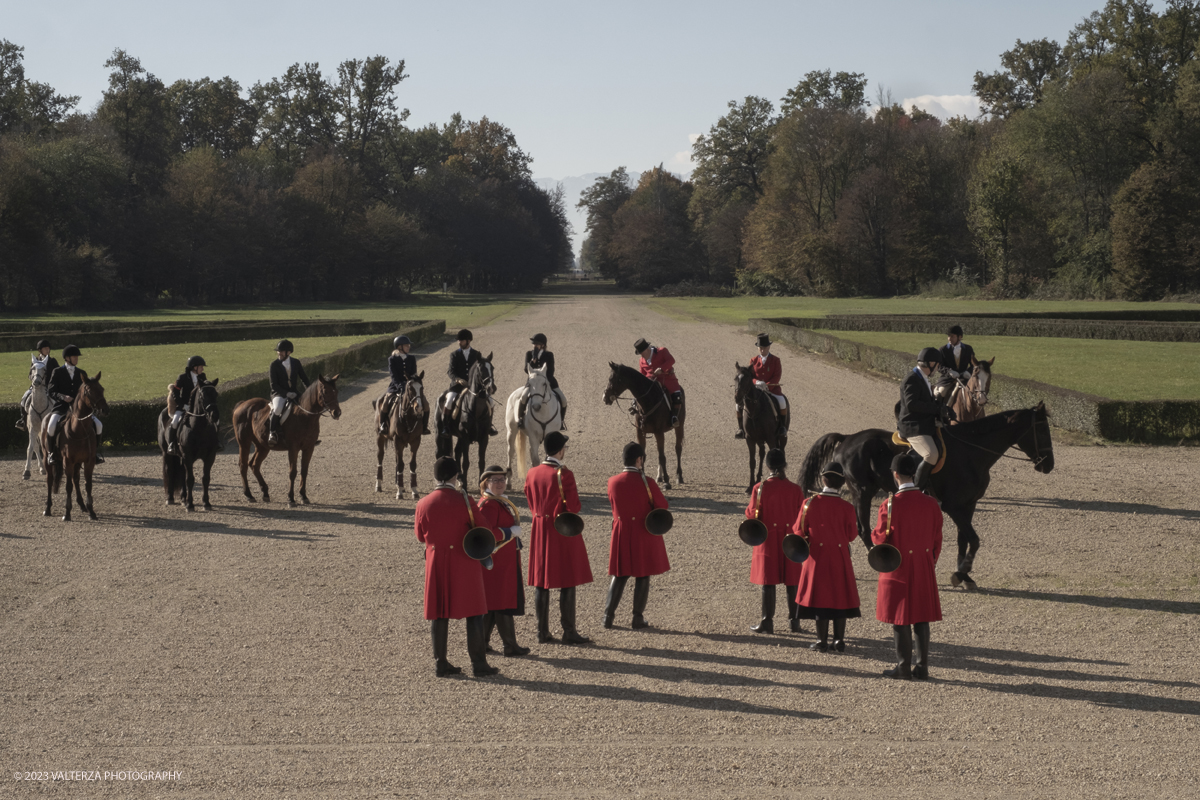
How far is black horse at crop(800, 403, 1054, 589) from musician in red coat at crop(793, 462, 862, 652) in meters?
2.46

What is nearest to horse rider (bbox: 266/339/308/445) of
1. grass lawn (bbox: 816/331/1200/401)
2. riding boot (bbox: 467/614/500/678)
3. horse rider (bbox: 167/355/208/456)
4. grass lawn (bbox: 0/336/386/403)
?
horse rider (bbox: 167/355/208/456)

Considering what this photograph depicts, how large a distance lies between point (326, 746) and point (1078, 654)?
20.4 feet

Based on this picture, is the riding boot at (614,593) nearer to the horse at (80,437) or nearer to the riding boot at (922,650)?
the riding boot at (922,650)

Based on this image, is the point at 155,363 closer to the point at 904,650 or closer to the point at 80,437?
the point at 80,437

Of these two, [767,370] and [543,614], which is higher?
[767,370]

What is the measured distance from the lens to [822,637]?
8.53 meters

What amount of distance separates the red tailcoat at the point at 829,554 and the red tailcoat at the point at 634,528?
1373 mm

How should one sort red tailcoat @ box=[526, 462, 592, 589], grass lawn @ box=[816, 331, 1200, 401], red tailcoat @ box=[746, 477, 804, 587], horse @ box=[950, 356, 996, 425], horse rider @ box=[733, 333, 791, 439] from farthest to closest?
grass lawn @ box=[816, 331, 1200, 401]
horse rider @ box=[733, 333, 791, 439]
horse @ box=[950, 356, 996, 425]
red tailcoat @ box=[746, 477, 804, 587]
red tailcoat @ box=[526, 462, 592, 589]

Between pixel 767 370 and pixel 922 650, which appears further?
pixel 767 370

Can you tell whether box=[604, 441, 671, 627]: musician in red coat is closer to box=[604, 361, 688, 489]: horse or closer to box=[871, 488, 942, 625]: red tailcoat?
box=[871, 488, 942, 625]: red tailcoat

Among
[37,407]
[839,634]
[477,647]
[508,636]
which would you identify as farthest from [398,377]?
[839,634]

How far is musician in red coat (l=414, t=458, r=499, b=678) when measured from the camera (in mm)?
7914

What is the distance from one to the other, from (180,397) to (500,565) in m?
8.12

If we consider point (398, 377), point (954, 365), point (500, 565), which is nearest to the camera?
point (500, 565)
